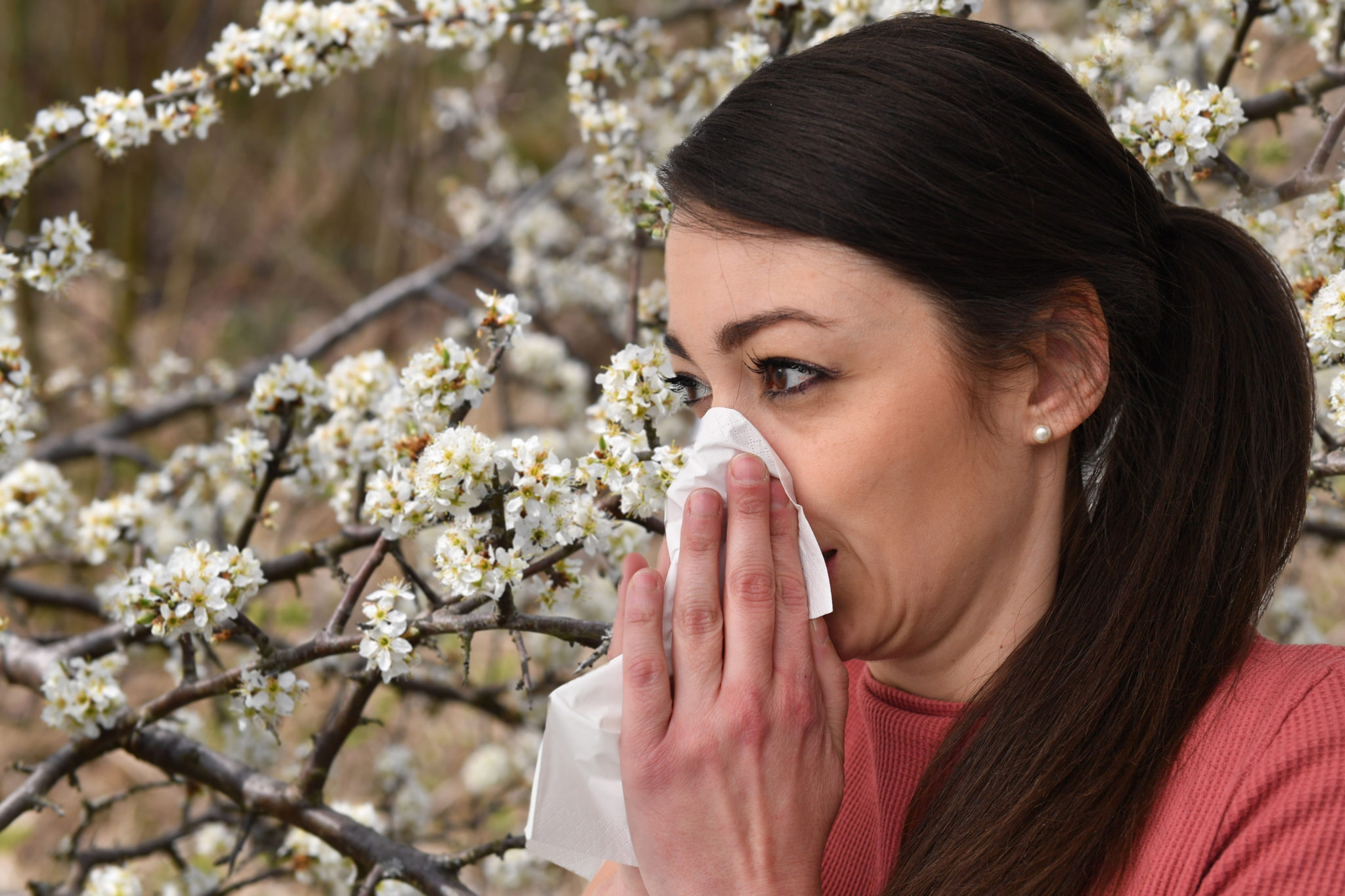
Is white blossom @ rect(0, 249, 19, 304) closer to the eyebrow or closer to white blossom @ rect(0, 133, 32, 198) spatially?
white blossom @ rect(0, 133, 32, 198)

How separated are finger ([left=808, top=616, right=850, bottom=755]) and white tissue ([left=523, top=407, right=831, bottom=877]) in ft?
0.15

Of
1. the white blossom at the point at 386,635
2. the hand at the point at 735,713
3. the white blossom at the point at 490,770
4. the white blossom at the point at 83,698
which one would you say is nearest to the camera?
the hand at the point at 735,713

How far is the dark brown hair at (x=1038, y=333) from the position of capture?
1.31 meters

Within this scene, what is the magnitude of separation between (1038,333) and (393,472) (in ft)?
3.22

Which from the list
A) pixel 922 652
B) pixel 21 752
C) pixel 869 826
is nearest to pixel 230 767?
pixel 869 826

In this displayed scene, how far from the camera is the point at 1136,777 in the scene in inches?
50.9

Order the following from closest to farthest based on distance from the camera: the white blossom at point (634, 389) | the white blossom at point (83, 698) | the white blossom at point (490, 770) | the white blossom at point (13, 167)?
1. the white blossom at point (634, 389)
2. the white blossom at point (83, 698)
3. the white blossom at point (13, 167)
4. the white blossom at point (490, 770)

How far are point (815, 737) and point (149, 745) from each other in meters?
1.35

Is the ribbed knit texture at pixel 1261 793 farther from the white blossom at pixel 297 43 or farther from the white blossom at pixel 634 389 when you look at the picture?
the white blossom at pixel 297 43

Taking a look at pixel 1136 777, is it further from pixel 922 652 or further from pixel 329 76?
pixel 329 76

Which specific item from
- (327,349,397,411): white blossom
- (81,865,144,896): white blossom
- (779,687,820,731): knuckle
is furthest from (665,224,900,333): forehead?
(81,865,144,896): white blossom

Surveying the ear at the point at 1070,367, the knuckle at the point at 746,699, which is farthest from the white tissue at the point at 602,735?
the ear at the point at 1070,367

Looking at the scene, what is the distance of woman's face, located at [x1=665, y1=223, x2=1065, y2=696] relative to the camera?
52.8 inches

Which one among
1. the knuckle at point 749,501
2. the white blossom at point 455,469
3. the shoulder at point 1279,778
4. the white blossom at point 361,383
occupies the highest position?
the white blossom at point 361,383
